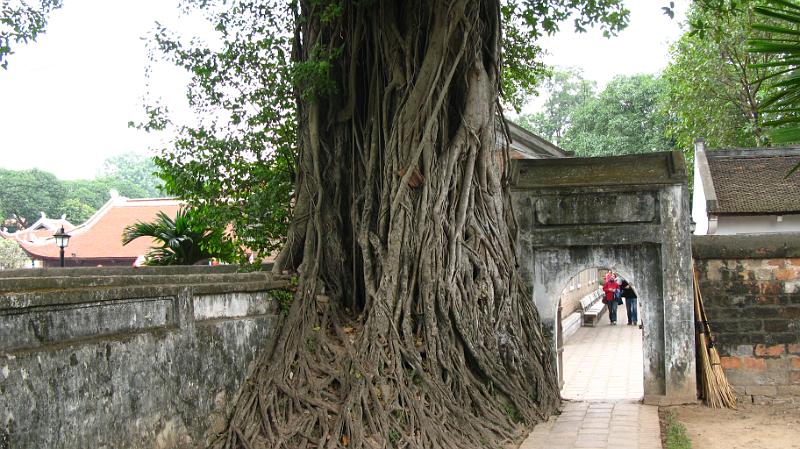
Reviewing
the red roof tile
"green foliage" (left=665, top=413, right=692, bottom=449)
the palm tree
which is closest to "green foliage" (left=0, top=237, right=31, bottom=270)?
the red roof tile

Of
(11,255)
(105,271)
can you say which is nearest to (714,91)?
(105,271)

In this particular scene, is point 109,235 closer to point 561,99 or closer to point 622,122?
point 622,122

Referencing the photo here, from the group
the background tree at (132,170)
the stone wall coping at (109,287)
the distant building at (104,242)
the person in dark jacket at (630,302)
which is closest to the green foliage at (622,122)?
the person in dark jacket at (630,302)

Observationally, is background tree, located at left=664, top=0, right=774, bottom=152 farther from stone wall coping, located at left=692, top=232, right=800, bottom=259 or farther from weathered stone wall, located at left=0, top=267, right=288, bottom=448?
weathered stone wall, located at left=0, top=267, right=288, bottom=448

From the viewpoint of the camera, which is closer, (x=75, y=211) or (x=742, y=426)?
(x=742, y=426)

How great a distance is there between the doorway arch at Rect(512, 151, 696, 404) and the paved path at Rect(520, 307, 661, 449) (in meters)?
0.66

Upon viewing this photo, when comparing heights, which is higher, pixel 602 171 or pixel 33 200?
pixel 33 200

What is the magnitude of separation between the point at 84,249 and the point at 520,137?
1782cm

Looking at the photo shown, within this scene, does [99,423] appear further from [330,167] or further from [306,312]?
[330,167]

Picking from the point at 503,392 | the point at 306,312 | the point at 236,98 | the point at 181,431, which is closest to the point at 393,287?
the point at 306,312

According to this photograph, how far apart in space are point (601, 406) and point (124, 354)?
5.73 meters

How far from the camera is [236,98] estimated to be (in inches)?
380

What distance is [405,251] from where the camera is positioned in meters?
7.52

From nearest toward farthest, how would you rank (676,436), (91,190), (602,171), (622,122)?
(676,436)
(602,171)
(622,122)
(91,190)
